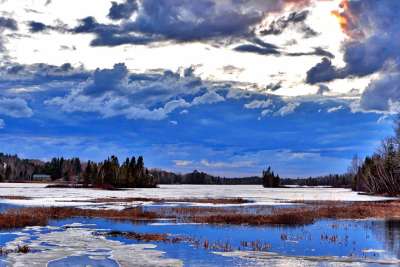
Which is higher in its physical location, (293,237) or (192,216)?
(192,216)

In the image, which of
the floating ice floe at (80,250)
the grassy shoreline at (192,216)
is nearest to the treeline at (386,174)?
the grassy shoreline at (192,216)

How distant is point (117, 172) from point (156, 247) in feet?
486

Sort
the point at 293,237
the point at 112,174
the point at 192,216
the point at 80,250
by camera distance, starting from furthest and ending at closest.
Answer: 1. the point at 112,174
2. the point at 192,216
3. the point at 293,237
4. the point at 80,250

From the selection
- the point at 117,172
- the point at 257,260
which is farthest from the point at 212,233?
the point at 117,172

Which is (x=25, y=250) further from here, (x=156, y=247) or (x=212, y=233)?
(x=212, y=233)

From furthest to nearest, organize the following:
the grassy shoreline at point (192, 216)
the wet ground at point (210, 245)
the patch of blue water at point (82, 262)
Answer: the grassy shoreline at point (192, 216), the wet ground at point (210, 245), the patch of blue water at point (82, 262)

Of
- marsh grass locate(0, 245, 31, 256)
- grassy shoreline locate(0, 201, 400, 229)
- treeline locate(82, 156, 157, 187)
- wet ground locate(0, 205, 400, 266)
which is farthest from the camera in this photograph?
treeline locate(82, 156, 157, 187)

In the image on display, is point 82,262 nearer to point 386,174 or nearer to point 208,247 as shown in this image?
point 208,247

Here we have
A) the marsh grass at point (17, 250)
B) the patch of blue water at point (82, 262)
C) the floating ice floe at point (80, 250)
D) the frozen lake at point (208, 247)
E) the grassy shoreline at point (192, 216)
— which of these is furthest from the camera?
the grassy shoreline at point (192, 216)

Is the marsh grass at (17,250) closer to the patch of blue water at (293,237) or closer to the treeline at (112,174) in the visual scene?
the patch of blue water at (293,237)

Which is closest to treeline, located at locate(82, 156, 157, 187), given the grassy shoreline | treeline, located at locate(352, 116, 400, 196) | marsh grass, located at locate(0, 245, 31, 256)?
treeline, located at locate(352, 116, 400, 196)

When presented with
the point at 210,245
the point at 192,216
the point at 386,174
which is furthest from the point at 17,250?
the point at 386,174

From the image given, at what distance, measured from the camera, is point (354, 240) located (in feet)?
113

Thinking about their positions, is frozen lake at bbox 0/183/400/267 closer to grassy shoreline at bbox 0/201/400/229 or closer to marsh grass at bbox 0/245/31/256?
marsh grass at bbox 0/245/31/256
